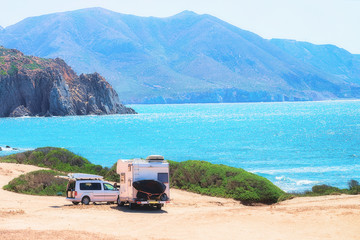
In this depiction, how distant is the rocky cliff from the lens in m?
169

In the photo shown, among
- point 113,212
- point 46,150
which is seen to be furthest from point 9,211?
point 46,150

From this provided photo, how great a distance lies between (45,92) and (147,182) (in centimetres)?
15470

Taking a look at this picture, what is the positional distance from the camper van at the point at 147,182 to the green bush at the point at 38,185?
726 centimetres

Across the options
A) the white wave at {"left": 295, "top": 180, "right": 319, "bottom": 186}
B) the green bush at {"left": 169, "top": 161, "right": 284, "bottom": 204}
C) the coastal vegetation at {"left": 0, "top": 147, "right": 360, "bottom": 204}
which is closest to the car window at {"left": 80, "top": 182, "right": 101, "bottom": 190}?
the coastal vegetation at {"left": 0, "top": 147, "right": 360, "bottom": 204}

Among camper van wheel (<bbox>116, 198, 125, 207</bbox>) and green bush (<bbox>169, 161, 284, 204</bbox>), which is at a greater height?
green bush (<bbox>169, 161, 284, 204</bbox>)

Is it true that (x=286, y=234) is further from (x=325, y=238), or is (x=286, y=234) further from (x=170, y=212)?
(x=170, y=212)

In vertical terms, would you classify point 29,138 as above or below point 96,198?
above

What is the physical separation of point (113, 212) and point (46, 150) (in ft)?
74.5

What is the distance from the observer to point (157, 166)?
23656mm

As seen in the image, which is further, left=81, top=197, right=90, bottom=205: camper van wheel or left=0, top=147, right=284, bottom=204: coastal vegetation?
left=0, top=147, right=284, bottom=204: coastal vegetation

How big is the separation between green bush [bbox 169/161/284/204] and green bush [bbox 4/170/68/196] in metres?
7.19

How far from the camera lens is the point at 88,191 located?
25.7m

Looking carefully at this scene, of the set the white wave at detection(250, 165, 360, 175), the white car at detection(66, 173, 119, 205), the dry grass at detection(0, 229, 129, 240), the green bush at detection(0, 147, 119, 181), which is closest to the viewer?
the dry grass at detection(0, 229, 129, 240)

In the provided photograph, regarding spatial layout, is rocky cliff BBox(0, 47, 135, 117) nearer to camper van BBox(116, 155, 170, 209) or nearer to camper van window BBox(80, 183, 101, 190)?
camper van window BBox(80, 183, 101, 190)
